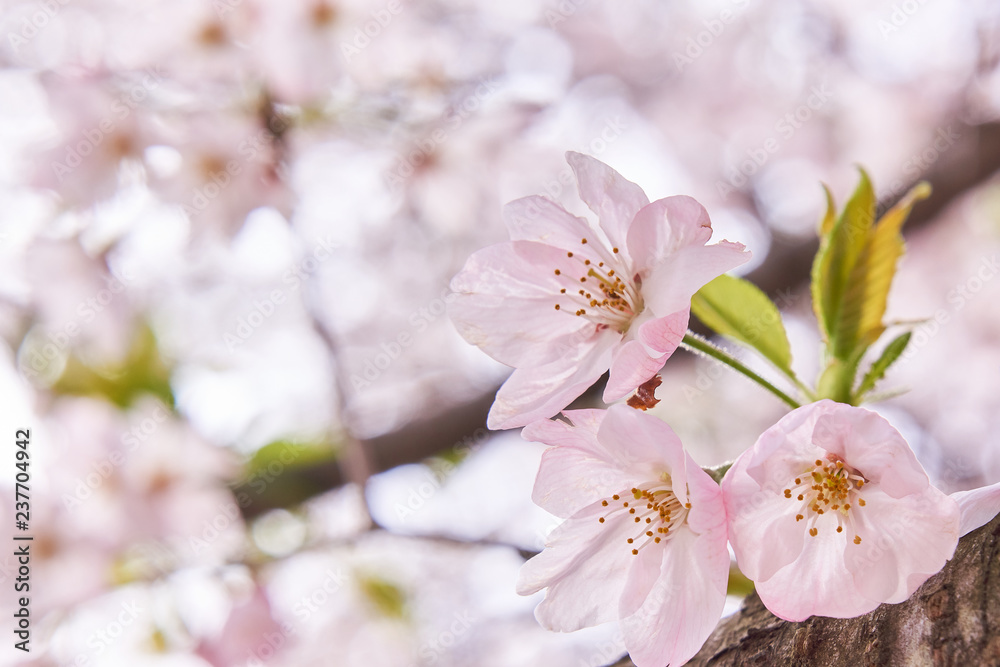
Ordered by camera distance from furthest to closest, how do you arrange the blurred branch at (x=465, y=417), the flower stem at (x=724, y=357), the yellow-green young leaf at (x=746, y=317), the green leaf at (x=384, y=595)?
the green leaf at (x=384, y=595), the blurred branch at (x=465, y=417), the yellow-green young leaf at (x=746, y=317), the flower stem at (x=724, y=357)

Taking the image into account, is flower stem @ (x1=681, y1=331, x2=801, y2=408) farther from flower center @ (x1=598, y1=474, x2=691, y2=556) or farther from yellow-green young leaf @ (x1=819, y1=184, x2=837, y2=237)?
yellow-green young leaf @ (x1=819, y1=184, x2=837, y2=237)

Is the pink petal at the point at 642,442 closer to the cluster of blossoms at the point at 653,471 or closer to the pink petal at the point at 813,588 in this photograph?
the cluster of blossoms at the point at 653,471

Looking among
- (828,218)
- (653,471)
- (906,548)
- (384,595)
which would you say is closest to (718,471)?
(653,471)

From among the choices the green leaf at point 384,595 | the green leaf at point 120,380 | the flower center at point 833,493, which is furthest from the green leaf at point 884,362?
the green leaf at point 120,380

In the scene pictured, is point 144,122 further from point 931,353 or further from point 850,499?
point 931,353

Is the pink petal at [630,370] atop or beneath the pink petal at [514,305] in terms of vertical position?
atop

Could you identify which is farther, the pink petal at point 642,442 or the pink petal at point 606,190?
the pink petal at point 606,190

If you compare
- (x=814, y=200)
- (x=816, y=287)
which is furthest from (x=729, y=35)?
(x=816, y=287)
